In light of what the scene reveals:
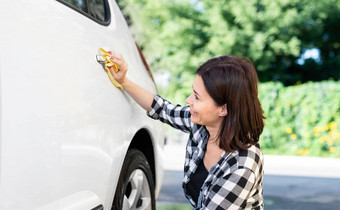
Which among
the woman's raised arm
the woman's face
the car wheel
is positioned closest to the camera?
the woman's face

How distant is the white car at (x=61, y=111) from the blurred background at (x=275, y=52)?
6.08 meters

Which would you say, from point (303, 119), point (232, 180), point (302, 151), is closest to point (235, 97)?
point (232, 180)

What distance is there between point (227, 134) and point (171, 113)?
55 cm

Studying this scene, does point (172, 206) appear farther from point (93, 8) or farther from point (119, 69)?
point (93, 8)

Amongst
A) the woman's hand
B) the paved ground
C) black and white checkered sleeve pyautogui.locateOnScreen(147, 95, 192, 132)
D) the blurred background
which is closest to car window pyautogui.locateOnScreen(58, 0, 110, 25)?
the woman's hand

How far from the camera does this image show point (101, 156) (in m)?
2.03

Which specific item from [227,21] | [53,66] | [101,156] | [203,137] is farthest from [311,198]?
Answer: [227,21]

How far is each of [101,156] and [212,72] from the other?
593 mm

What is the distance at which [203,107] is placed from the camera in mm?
2209

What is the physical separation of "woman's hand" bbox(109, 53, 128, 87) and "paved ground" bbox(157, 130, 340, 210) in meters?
3.30

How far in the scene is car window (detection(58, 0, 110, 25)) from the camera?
208cm

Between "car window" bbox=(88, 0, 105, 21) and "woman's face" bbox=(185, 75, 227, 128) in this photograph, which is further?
"car window" bbox=(88, 0, 105, 21)

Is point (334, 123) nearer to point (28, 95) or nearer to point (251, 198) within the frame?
point (251, 198)

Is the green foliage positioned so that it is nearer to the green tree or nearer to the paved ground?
the paved ground
